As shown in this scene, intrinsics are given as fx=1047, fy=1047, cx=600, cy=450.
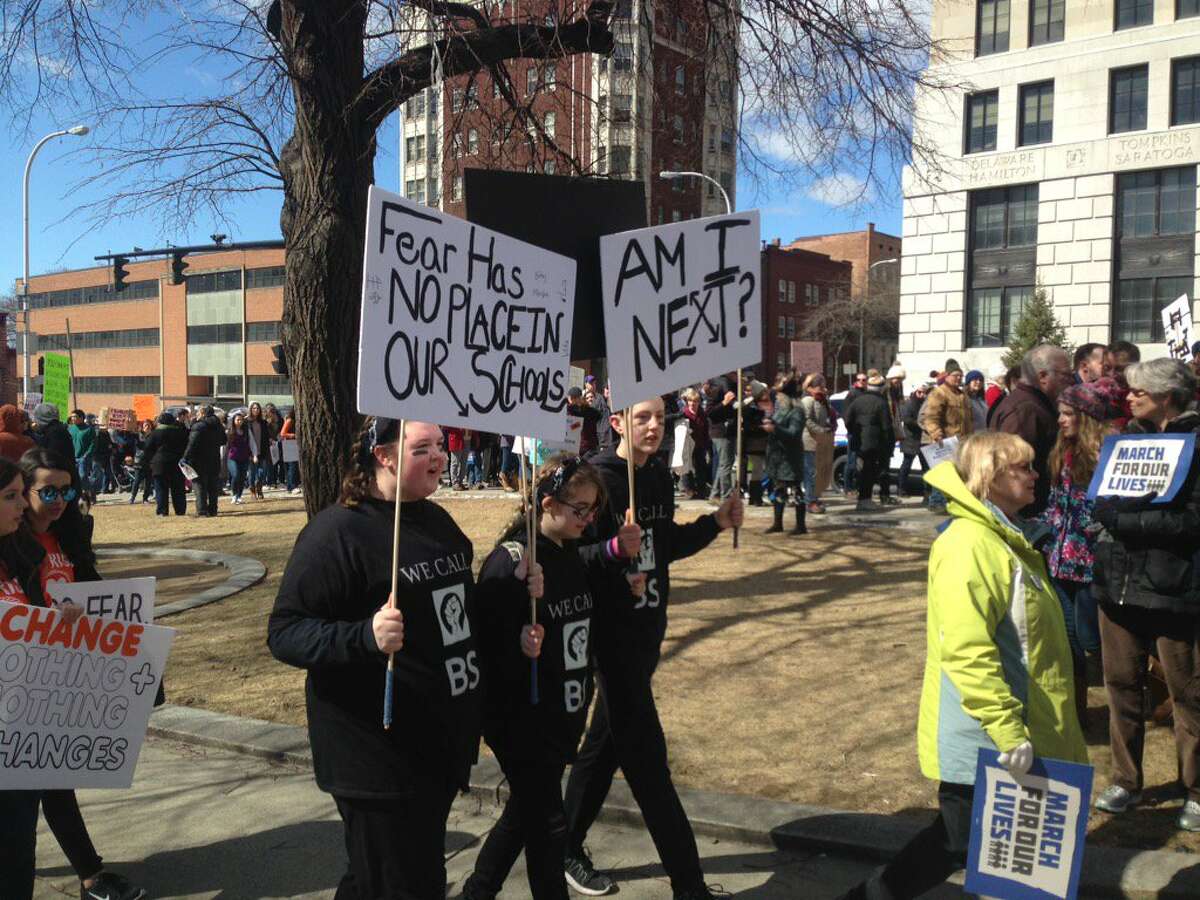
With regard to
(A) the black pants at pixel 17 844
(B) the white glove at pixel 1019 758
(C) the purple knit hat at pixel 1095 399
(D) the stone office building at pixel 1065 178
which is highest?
(D) the stone office building at pixel 1065 178

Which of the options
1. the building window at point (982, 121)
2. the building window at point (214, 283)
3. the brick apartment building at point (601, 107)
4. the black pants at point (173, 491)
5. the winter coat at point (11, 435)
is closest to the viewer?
the winter coat at point (11, 435)

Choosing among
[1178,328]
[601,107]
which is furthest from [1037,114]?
[601,107]

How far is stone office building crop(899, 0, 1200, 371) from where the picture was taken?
3219 centimetres

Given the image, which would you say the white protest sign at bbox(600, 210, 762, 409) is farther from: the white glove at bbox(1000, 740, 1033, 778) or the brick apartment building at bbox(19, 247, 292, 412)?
the brick apartment building at bbox(19, 247, 292, 412)

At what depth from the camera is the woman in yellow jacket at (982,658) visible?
9.64ft

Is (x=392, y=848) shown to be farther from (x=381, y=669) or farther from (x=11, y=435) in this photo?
(x=11, y=435)

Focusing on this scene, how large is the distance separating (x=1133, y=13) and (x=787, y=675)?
3389cm

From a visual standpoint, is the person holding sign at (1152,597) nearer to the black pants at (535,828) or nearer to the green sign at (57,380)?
the black pants at (535,828)

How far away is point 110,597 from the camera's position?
3.78 m

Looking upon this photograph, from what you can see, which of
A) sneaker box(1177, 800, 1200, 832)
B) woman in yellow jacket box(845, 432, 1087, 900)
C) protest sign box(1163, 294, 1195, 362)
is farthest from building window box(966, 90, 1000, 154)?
woman in yellow jacket box(845, 432, 1087, 900)

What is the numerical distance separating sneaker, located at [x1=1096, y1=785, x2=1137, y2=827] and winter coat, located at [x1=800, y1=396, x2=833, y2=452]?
26.1ft

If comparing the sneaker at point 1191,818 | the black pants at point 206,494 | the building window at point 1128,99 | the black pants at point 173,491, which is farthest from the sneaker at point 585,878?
the building window at point 1128,99

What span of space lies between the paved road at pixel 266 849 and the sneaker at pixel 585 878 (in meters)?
0.08

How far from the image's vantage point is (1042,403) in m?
5.80
